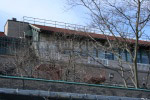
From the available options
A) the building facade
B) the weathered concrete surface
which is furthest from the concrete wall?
the building facade

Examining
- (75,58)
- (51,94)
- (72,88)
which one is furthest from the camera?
(75,58)

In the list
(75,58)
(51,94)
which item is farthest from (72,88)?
(75,58)

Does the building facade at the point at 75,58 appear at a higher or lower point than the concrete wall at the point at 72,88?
higher

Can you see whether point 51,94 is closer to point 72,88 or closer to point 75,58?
point 72,88

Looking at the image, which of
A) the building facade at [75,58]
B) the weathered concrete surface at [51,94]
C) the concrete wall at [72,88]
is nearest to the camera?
the weathered concrete surface at [51,94]

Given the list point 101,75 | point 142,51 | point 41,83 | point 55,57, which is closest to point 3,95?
Answer: point 41,83

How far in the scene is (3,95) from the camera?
1050cm

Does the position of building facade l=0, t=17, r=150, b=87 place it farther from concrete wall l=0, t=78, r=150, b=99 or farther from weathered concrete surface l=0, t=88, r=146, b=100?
weathered concrete surface l=0, t=88, r=146, b=100

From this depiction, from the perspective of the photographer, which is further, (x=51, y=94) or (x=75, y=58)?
(x=75, y=58)

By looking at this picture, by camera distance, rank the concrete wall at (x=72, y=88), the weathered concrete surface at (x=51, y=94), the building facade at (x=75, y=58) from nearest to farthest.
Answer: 1. the weathered concrete surface at (x=51, y=94)
2. the concrete wall at (x=72, y=88)
3. the building facade at (x=75, y=58)

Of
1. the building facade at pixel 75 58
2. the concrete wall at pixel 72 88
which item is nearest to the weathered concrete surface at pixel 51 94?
the concrete wall at pixel 72 88

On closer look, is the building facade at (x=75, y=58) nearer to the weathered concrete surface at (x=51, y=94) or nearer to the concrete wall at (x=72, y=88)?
the concrete wall at (x=72, y=88)

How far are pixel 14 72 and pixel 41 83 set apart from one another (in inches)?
427

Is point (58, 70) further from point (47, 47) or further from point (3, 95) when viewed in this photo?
point (3, 95)
